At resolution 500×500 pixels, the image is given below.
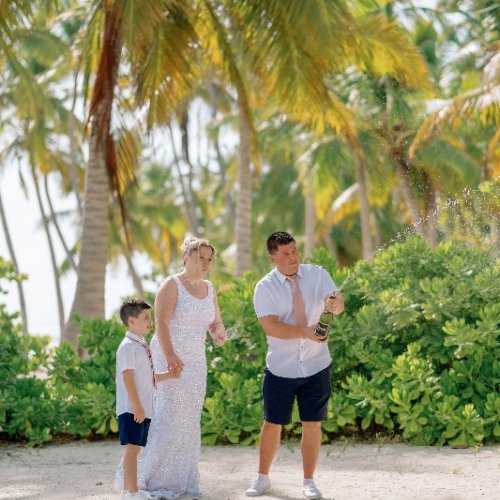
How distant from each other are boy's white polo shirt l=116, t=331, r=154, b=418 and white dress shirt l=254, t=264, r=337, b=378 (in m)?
0.74

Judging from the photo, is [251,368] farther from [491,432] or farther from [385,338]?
[491,432]

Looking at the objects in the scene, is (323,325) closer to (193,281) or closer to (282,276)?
(282,276)

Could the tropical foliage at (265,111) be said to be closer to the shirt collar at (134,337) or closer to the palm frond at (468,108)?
the palm frond at (468,108)

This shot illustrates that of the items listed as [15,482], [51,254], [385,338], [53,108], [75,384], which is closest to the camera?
[15,482]

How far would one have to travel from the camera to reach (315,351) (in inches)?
254

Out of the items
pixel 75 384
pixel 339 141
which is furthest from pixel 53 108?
pixel 75 384

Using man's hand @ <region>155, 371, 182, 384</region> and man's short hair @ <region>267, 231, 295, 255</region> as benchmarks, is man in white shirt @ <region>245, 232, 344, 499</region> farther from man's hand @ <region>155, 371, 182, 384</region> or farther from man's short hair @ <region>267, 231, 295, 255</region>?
man's hand @ <region>155, 371, 182, 384</region>

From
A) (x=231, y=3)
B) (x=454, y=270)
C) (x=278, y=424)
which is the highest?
(x=231, y=3)

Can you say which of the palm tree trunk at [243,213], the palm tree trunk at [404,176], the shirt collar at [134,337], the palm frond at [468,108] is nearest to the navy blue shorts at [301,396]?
the shirt collar at [134,337]

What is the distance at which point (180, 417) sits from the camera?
6.55m

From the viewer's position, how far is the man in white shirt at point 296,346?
21.0ft

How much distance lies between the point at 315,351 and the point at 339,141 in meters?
23.4

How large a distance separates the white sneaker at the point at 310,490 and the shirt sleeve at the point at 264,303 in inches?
41.5

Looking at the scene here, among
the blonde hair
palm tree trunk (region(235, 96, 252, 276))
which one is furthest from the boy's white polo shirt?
palm tree trunk (region(235, 96, 252, 276))
